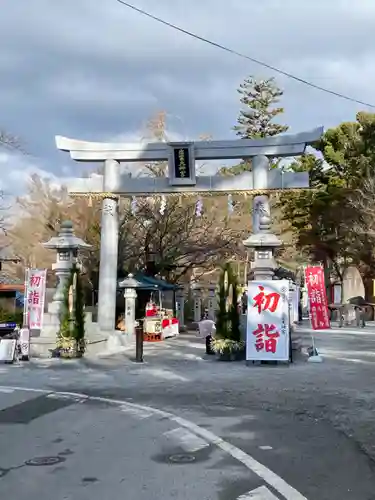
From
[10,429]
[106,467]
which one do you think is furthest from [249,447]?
[10,429]

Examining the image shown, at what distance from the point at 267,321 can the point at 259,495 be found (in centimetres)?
1089

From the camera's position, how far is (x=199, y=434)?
300 inches

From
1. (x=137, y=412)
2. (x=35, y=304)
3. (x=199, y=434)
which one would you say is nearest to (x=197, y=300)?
(x=35, y=304)

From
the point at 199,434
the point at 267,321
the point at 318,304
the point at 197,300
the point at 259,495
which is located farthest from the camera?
the point at 197,300

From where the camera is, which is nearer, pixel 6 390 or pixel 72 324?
pixel 6 390

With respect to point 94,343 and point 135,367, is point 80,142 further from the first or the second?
point 135,367

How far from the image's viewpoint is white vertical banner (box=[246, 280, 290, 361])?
51.5ft

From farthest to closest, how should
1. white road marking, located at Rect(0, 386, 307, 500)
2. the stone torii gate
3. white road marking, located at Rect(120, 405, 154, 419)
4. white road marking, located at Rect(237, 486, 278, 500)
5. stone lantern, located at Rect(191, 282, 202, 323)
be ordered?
stone lantern, located at Rect(191, 282, 202, 323), the stone torii gate, white road marking, located at Rect(120, 405, 154, 419), white road marking, located at Rect(0, 386, 307, 500), white road marking, located at Rect(237, 486, 278, 500)

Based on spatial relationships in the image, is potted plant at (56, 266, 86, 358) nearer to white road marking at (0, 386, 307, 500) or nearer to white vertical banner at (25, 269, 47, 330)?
white vertical banner at (25, 269, 47, 330)

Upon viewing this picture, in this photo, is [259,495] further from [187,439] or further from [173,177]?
[173,177]

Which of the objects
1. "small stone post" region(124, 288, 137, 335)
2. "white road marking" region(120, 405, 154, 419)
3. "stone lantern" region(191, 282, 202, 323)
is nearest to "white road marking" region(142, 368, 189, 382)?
"white road marking" region(120, 405, 154, 419)

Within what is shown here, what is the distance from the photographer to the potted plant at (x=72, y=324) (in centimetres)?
1720

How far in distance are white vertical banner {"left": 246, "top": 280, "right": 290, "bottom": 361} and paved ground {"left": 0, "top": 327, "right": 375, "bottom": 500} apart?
3.23 ft

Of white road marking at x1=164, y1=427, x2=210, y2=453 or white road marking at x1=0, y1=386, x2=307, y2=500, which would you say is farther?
white road marking at x1=164, y1=427, x2=210, y2=453
